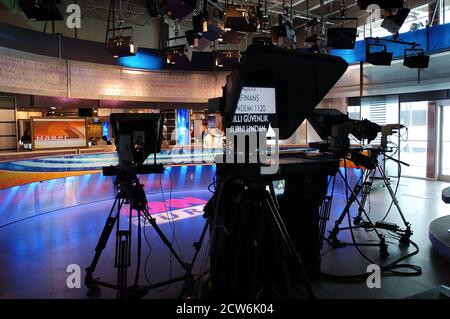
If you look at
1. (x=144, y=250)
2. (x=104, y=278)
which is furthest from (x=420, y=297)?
(x=144, y=250)

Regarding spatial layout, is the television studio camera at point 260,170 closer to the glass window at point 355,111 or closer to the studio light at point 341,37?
the studio light at point 341,37

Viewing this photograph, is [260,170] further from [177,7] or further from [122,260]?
A: [177,7]

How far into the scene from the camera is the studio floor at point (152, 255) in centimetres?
266

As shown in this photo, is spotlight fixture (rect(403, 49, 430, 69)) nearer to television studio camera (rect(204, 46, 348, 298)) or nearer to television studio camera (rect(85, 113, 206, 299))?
television studio camera (rect(204, 46, 348, 298))

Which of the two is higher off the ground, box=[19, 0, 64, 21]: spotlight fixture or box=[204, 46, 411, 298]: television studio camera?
box=[19, 0, 64, 21]: spotlight fixture

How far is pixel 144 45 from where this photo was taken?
1078 centimetres

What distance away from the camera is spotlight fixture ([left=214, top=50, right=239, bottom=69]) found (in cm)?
803

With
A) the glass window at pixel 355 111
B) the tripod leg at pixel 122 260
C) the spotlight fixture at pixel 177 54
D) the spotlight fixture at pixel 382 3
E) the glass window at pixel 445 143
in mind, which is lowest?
the tripod leg at pixel 122 260

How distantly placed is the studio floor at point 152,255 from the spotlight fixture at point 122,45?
130 inches

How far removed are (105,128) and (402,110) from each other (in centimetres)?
770

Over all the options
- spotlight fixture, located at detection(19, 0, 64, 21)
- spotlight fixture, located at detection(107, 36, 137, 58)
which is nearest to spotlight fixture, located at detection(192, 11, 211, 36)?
spotlight fixture, located at detection(107, 36, 137, 58)

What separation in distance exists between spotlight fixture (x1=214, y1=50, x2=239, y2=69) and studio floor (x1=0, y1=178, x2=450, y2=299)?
371cm

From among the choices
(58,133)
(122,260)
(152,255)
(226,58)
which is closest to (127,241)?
(122,260)

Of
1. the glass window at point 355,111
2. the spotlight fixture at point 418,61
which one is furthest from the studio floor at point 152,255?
the glass window at point 355,111
